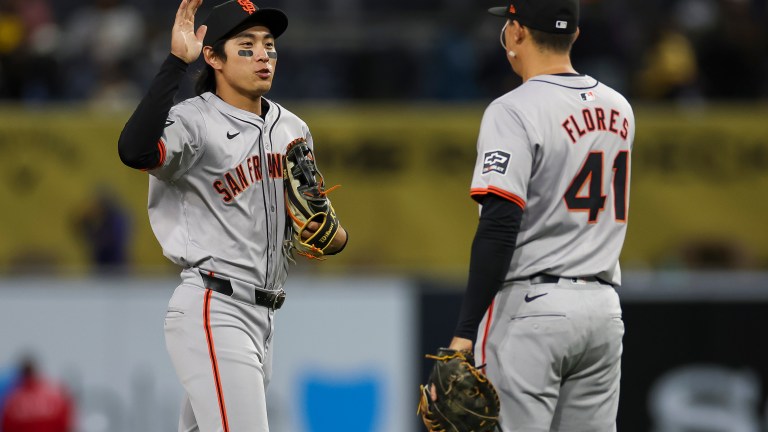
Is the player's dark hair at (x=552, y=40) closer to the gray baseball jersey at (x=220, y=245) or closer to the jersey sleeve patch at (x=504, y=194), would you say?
the jersey sleeve patch at (x=504, y=194)

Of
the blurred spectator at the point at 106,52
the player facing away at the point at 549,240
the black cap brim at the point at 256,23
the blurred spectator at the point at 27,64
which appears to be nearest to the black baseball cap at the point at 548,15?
the player facing away at the point at 549,240

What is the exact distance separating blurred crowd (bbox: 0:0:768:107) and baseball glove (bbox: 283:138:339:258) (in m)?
6.71

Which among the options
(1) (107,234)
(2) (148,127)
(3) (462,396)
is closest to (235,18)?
(2) (148,127)

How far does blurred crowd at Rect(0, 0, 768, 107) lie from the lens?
39.0 feet

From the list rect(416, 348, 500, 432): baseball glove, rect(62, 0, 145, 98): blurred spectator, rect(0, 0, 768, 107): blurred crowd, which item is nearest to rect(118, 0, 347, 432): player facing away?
rect(416, 348, 500, 432): baseball glove

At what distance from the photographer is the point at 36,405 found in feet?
30.1

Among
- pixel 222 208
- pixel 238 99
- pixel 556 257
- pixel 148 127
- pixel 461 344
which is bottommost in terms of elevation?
pixel 461 344

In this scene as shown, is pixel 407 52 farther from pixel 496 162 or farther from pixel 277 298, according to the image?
pixel 496 162

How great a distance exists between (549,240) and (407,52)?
7.92 meters

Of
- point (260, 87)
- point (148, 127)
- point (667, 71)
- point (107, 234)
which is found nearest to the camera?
point (148, 127)

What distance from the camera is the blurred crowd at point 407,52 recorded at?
39.0 feet

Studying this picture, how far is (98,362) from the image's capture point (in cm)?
924

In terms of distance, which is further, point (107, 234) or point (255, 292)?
point (107, 234)

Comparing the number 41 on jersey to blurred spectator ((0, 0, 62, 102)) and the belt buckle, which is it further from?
blurred spectator ((0, 0, 62, 102))
